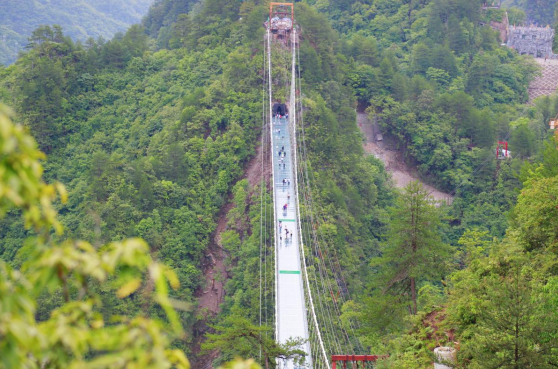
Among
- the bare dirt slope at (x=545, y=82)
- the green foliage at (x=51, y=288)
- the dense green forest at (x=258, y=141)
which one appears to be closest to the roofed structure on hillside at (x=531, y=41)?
the bare dirt slope at (x=545, y=82)

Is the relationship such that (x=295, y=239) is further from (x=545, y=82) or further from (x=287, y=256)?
(x=545, y=82)

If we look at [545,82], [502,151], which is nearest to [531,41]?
[545,82]

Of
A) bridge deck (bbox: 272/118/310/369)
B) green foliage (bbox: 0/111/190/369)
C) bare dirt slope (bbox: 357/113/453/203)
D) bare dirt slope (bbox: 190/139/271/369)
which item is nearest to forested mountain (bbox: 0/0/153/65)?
bare dirt slope (bbox: 357/113/453/203)

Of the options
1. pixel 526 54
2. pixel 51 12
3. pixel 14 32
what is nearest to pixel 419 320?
pixel 526 54

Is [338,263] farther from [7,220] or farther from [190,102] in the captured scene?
[7,220]

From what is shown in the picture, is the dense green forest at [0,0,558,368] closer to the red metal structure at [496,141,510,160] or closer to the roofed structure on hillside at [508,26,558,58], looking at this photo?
the red metal structure at [496,141,510,160]

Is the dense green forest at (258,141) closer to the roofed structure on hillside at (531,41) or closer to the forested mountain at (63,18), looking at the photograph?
the roofed structure on hillside at (531,41)

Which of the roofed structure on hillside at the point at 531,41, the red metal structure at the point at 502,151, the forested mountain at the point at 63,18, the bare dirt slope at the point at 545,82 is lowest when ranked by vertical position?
the red metal structure at the point at 502,151
